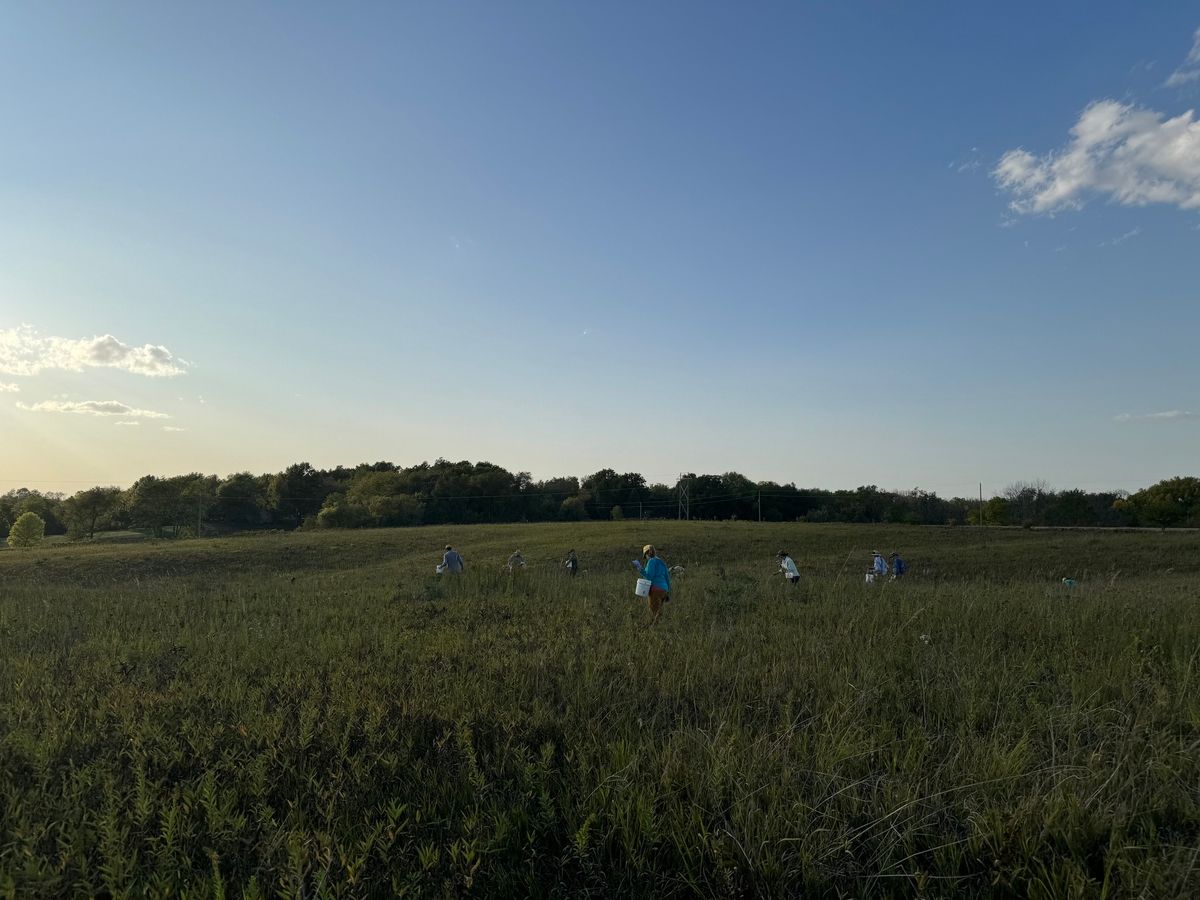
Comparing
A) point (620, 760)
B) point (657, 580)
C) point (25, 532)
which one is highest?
point (657, 580)

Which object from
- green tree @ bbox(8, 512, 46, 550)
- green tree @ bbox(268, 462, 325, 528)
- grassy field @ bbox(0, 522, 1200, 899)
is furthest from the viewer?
green tree @ bbox(268, 462, 325, 528)

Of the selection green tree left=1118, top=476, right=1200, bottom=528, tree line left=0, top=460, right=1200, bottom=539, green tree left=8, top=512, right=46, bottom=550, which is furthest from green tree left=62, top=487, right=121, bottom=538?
green tree left=1118, top=476, right=1200, bottom=528

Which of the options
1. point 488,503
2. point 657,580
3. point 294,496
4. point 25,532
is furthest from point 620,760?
point 294,496

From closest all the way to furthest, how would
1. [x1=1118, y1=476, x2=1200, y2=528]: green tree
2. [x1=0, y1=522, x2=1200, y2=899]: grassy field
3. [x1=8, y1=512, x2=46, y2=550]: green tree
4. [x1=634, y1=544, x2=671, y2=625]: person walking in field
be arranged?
[x1=0, y1=522, x2=1200, y2=899]: grassy field, [x1=634, y1=544, x2=671, y2=625]: person walking in field, [x1=8, y1=512, x2=46, y2=550]: green tree, [x1=1118, y1=476, x2=1200, y2=528]: green tree

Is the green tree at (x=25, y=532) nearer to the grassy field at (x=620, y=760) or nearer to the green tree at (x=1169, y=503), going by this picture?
the grassy field at (x=620, y=760)

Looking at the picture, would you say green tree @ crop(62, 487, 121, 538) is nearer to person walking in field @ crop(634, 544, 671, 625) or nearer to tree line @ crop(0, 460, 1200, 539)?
tree line @ crop(0, 460, 1200, 539)

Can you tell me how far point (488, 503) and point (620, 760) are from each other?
92.9 m

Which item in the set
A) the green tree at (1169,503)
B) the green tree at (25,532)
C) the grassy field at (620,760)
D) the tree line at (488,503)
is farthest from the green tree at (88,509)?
the green tree at (1169,503)

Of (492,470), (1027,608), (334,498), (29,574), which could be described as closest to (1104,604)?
(1027,608)

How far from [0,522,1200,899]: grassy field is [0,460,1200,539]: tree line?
250 feet

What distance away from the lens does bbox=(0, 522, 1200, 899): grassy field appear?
2.80 meters

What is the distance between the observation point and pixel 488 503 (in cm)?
9506

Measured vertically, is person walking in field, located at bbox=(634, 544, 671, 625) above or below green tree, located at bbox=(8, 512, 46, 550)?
above

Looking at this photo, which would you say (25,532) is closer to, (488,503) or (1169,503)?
(488,503)
